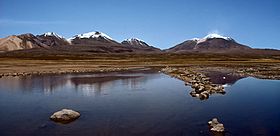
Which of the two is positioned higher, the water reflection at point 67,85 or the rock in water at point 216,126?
the water reflection at point 67,85

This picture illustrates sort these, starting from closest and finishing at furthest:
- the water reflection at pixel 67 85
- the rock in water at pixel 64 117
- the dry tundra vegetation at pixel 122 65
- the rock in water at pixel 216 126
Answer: the rock in water at pixel 216 126 → the rock in water at pixel 64 117 → the water reflection at pixel 67 85 → the dry tundra vegetation at pixel 122 65

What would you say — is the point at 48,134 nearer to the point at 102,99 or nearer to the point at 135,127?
the point at 135,127

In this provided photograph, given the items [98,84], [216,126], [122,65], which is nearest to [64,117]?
[216,126]

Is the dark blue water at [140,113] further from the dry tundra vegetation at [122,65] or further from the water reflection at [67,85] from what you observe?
the dry tundra vegetation at [122,65]

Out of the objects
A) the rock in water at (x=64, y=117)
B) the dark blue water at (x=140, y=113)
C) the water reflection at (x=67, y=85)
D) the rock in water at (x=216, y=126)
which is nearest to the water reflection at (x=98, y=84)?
the water reflection at (x=67, y=85)

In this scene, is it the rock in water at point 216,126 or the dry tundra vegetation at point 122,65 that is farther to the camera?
the dry tundra vegetation at point 122,65

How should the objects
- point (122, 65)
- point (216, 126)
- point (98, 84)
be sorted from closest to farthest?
1. point (216, 126)
2. point (98, 84)
3. point (122, 65)

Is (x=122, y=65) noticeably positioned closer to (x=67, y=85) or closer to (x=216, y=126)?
(x=67, y=85)

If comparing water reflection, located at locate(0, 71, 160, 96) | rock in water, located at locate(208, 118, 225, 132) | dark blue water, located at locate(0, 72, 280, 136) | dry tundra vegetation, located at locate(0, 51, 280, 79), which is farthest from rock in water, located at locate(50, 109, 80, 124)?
dry tundra vegetation, located at locate(0, 51, 280, 79)

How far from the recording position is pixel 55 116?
55.4 ft

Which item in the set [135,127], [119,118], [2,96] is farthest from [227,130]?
[2,96]

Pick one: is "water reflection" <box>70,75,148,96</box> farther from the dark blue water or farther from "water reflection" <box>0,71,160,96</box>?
the dark blue water

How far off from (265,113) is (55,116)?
11.8 metres

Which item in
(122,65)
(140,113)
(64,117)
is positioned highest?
(122,65)
